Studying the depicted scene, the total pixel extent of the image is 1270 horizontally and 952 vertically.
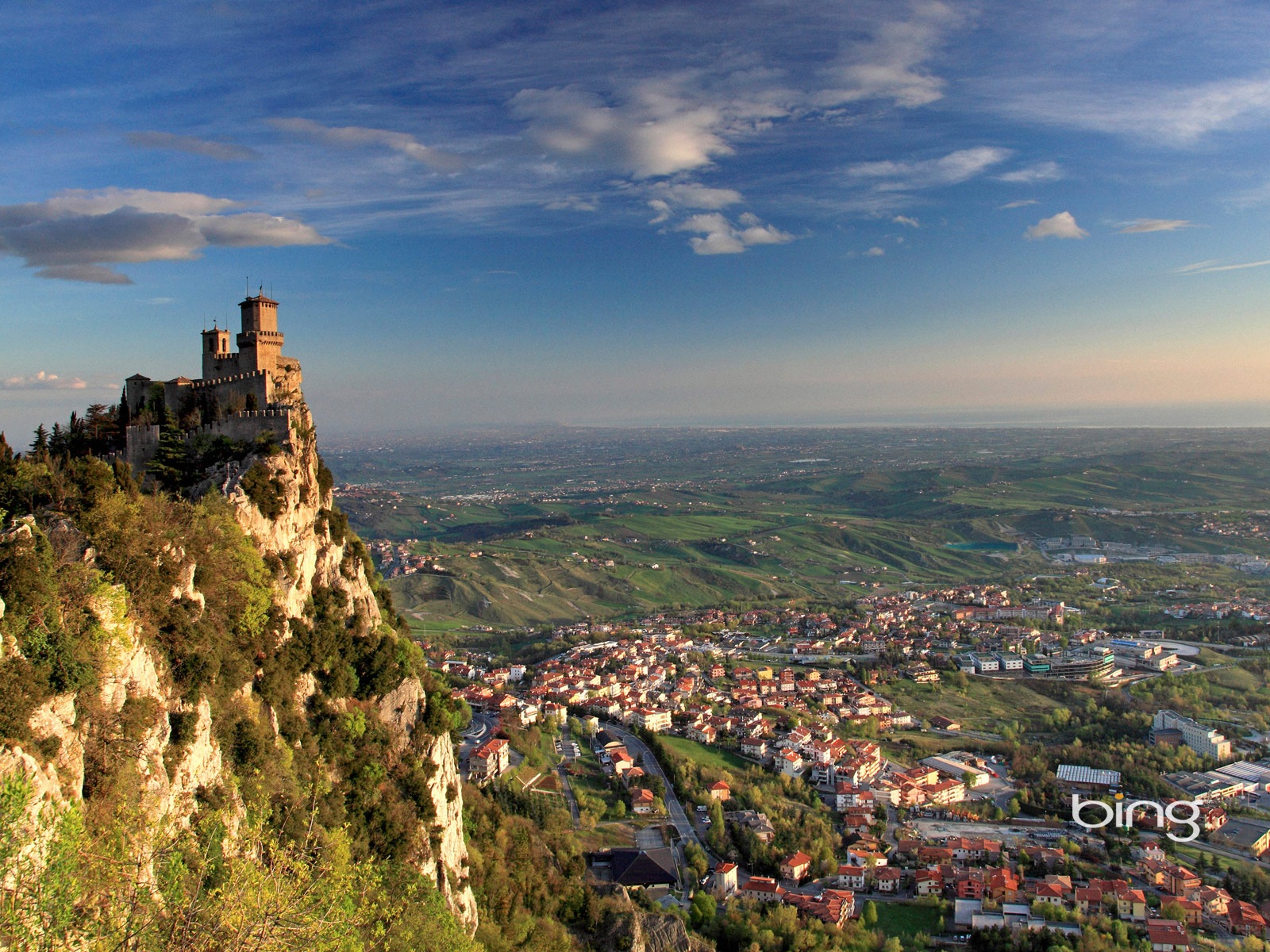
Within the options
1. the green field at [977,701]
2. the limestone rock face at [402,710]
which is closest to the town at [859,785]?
the green field at [977,701]

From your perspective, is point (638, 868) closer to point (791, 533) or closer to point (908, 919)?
point (908, 919)

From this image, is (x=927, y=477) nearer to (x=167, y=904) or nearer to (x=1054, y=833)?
(x=1054, y=833)

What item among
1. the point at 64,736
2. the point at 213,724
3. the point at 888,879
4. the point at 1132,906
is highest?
the point at 64,736

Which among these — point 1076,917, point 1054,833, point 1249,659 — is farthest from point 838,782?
point 1249,659

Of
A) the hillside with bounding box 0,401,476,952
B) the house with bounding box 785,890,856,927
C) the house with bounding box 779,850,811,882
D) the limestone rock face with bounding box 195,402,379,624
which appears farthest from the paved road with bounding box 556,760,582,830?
the limestone rock face with bounding box 195,402,379,624

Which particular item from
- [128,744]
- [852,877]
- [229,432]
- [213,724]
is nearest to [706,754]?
[852,877]
